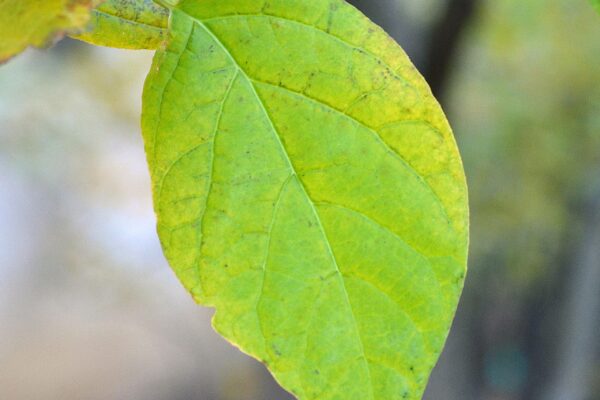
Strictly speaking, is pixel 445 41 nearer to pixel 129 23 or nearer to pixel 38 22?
pixel 129 23

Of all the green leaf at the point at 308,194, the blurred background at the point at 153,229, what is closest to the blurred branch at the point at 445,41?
the blurred background at the point at 153,229

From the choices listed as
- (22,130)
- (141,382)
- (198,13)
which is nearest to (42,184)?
(22,130)

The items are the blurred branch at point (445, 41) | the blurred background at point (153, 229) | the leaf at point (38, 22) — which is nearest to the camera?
the leaf at point (38, 22)

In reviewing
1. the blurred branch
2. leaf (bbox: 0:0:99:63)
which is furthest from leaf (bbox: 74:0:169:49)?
the blurred branch

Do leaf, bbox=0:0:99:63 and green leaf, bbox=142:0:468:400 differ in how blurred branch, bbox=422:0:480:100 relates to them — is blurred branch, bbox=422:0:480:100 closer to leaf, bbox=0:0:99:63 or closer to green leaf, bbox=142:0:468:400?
green leaf, bbox=142:0:468:400

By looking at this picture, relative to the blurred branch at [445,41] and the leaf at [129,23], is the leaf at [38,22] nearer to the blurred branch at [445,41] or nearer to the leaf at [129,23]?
the leaf at [129,23]

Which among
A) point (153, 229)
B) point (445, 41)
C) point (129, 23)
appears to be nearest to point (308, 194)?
point (129, 23)

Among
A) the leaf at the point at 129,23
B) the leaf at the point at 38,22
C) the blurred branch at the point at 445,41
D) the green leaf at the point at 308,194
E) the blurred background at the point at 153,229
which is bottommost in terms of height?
the blurred background at the point at 153,229
